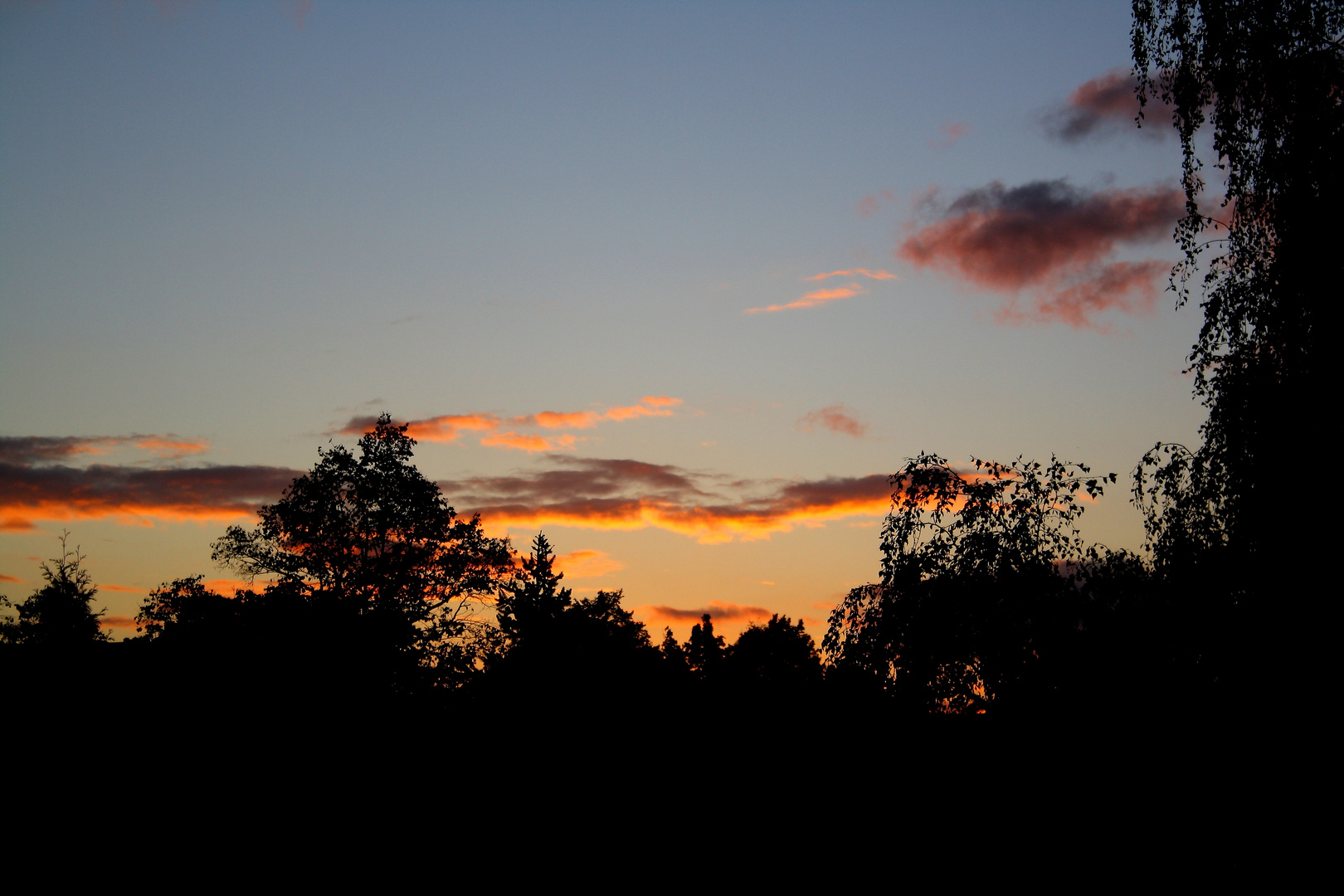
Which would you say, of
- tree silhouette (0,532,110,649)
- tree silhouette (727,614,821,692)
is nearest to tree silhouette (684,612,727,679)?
tree silhouette (727,614,821,692)

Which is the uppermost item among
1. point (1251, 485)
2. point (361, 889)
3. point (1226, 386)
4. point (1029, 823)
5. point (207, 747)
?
point (1226, 386)

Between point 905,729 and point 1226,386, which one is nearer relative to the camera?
point 1226,386

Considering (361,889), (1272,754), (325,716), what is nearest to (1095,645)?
(1272,754)

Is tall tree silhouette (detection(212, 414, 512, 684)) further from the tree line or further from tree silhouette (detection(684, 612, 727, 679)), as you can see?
tree silhouette (detection(684, 612, 727, 679))

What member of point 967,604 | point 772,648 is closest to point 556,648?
point 967,604

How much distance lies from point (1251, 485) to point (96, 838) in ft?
73.1

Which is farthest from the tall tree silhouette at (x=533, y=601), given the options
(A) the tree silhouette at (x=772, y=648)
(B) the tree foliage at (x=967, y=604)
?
(A) the tree silhouette at (x=772, y=648)

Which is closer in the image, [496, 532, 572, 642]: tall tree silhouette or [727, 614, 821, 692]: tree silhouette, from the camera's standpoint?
[496, 532, 572, 642]: tall tree silhouette

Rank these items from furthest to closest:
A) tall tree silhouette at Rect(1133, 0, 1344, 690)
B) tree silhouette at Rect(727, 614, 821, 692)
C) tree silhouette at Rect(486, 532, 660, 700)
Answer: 1. tree silhouette at Rect(727, 614, 821, 692)
2. tree silhouette at Rect(486, 532, 660, 700)
3. tall tree silhouette at Rect(1133, 0, 1344, 690)

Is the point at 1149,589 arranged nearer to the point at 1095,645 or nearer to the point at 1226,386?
the point at 1095,645

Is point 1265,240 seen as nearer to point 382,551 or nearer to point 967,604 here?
point 967,604

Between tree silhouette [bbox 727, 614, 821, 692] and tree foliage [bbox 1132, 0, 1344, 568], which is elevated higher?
tree foliage [bbox 1132, 0, 1344, 568]

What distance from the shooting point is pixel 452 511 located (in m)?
36.0

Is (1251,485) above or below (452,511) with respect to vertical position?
below
